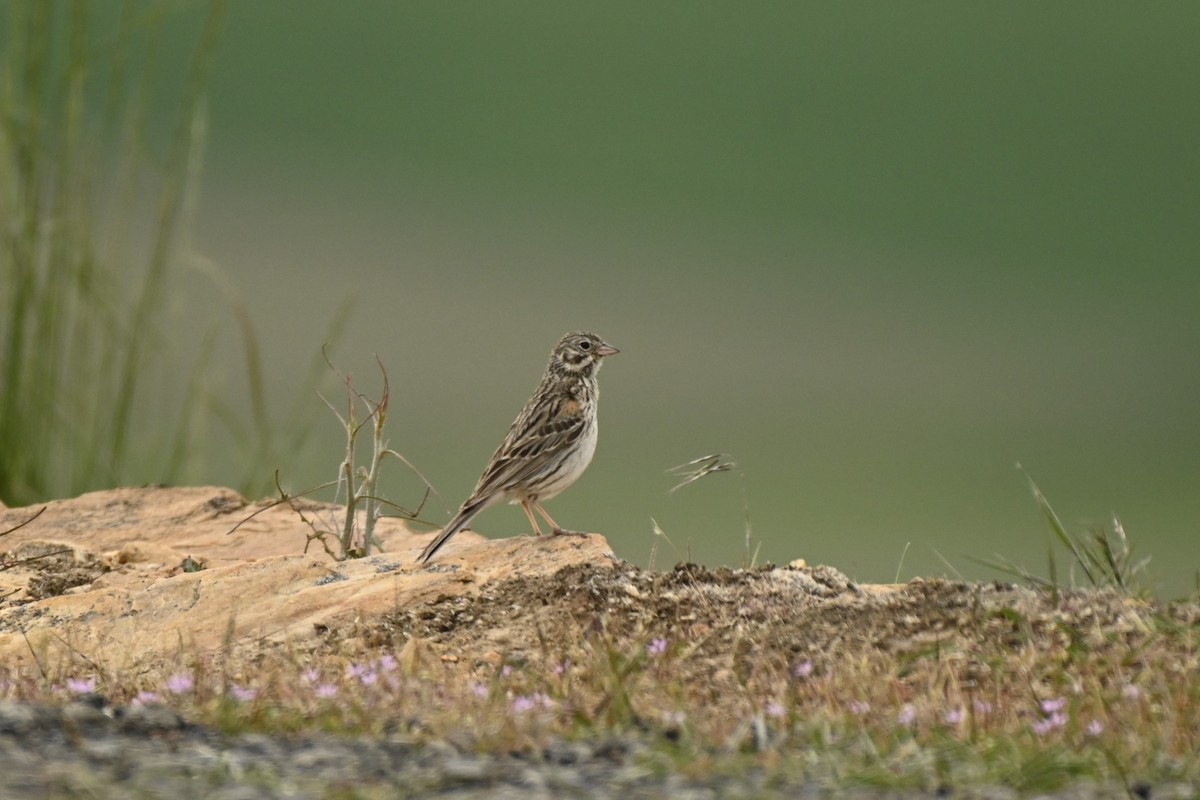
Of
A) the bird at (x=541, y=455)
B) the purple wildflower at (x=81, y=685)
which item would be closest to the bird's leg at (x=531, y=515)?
the bird at (x=541, y=455)

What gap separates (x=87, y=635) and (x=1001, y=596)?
3.75 m

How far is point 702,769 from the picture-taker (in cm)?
359

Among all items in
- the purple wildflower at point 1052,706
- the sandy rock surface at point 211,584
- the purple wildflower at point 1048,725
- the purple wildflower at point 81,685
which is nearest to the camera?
the purple wildflower at point 1048,725

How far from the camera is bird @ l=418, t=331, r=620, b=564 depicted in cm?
702

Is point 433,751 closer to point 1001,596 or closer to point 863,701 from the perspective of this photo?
point 863,701

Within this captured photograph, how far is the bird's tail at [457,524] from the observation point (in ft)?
21.7

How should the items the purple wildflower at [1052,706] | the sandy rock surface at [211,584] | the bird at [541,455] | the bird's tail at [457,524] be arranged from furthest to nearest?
the bird at [541,455] < the bird's tail at [457,524] < the sandy rock surface at [211,584] < the purple wildflower at [1052,706]

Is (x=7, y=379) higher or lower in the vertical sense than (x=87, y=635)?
higher

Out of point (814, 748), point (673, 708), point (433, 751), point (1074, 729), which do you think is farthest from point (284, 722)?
point (1074, 729)

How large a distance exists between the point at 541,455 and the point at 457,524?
0.53 metres

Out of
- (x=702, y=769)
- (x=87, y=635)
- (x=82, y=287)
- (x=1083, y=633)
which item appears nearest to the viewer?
(x=702, y=769)

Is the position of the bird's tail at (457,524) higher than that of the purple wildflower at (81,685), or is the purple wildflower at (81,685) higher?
the bird's tail at (457,524)

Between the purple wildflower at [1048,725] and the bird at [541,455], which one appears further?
the bird at [541,455]

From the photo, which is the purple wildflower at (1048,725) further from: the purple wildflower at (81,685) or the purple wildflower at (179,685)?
the purple wildflower at (81,685)
